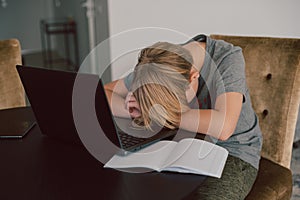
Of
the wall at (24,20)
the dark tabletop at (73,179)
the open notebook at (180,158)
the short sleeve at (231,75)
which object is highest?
the short sleeve at (231,75)

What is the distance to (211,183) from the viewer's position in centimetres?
105

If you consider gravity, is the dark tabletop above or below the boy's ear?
below

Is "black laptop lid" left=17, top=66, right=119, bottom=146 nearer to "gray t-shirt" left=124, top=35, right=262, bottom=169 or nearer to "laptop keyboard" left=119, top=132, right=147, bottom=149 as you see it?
"laptop keyboard" left=119, top=132, right=147, bottom=149

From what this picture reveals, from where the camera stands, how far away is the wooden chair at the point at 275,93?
1.43 m

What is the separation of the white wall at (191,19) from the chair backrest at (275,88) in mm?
1168

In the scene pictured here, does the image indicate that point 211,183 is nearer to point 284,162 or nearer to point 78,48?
point 284,162

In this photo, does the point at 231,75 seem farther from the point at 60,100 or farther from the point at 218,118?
the point at 60,100

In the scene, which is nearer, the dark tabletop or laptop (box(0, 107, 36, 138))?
the dark tabletop

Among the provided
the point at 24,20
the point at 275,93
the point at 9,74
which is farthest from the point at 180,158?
the point at 24,20

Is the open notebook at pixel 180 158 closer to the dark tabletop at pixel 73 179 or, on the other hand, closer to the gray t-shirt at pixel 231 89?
the dark tabletop at pixel 73 179

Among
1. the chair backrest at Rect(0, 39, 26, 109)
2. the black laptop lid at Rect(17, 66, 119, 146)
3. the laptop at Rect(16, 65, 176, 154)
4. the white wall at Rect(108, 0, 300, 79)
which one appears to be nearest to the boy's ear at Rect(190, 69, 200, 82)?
the laptop at Rect(16, 65, 176, 154)

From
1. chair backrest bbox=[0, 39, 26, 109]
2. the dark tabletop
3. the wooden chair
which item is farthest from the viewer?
chair backrest bbox=[0, 39, 26, 109]

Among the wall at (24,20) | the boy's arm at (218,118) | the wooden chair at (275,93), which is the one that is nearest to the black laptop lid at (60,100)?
the boy's arm at (218,118)

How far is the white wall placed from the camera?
8.66ft
